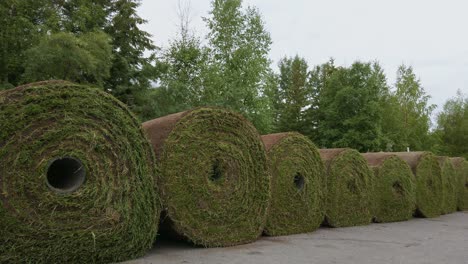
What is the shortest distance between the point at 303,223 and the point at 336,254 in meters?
2.36

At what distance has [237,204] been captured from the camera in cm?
700

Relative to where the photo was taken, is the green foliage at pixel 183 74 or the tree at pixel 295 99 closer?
the green foliage at pixel 183 74

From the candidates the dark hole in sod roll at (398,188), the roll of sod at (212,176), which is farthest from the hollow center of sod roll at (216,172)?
the dark hole in sod roll at (398,188)

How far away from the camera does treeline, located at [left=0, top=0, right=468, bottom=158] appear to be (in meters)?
17.5

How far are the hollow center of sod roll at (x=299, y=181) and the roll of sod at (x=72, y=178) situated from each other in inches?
149

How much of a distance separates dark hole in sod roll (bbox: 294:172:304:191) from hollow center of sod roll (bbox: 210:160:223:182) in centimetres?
236

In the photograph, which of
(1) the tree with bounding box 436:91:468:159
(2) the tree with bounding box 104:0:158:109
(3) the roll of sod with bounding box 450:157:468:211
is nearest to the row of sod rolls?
(3) the roll of sod with bounding box 450:157:468:211

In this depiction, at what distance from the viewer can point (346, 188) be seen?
979 centimetres

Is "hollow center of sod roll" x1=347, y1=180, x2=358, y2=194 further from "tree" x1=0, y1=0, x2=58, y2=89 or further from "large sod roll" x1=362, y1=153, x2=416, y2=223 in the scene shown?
"tree" x1=0, y1=0, x2=58, y2=89

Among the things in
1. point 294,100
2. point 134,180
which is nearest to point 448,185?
point 134,180

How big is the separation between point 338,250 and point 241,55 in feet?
66.8

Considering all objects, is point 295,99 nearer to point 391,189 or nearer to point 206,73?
point 206,73

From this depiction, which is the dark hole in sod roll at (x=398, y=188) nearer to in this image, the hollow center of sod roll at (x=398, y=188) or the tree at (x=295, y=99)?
the hollow center of sod roll at (x=398, y=188)

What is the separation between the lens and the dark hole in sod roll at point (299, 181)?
8703 millimetres
